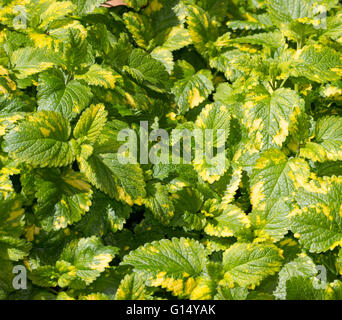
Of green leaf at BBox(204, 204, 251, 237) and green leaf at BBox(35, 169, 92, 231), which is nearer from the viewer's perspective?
green leaf at BBox(35, 169, 92, 231)

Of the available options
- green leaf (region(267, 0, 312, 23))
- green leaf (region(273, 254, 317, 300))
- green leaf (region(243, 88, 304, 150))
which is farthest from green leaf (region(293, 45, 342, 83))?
green leaf (region(273, 254, 317, 300))

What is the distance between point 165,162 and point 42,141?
1.95 feet

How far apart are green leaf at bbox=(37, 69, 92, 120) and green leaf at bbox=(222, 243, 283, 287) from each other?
0.90m

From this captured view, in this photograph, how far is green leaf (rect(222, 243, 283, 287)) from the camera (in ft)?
5.85

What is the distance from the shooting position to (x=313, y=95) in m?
2.42

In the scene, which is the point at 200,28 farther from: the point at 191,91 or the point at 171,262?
the point at 171,262

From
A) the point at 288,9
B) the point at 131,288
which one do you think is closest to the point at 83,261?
the point at 131,288

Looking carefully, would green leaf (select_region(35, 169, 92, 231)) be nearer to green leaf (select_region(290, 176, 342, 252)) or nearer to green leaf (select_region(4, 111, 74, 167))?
green leaf (select_region(4, 111, 74, 167))

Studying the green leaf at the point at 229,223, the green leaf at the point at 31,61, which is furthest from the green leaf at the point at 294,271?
the green leaf at the point at 31,61

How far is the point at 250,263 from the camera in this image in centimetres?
181

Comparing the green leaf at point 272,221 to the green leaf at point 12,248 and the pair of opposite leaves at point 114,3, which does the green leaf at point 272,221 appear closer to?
the green leaf at point 12,248

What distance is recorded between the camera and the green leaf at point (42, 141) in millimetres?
1748
